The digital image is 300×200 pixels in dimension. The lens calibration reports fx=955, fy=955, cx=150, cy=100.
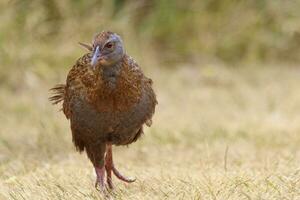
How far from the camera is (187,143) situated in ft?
30.4

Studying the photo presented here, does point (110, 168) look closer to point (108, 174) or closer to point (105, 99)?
point (108, 174)

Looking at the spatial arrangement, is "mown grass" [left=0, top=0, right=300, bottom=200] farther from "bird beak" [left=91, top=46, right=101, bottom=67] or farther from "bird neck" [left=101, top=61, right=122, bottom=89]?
"bird beak" [left=91, top=46, right=101, bottom=67]

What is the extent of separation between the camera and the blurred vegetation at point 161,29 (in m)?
11.9

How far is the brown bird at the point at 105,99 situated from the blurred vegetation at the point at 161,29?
5.25m

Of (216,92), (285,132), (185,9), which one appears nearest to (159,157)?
(285,132)

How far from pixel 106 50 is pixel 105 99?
0.33 m

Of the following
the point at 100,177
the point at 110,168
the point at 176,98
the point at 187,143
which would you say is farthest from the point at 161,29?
the point at 100,177

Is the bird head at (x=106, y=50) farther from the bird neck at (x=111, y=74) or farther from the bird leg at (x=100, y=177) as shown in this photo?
the bird leg at (x=100, y=177)

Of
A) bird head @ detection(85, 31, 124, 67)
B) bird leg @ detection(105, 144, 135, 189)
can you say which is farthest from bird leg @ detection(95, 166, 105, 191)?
bird head @ detection(85, 31, 124, 67)

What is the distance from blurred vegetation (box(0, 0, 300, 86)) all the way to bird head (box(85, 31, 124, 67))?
5427 mm

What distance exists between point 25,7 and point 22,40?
57cm

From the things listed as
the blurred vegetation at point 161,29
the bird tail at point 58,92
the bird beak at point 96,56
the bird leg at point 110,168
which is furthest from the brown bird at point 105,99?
the blurred vegetation at point 161,29

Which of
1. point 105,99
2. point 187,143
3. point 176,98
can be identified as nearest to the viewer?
point 105,99

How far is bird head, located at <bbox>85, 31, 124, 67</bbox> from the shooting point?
248 inches
